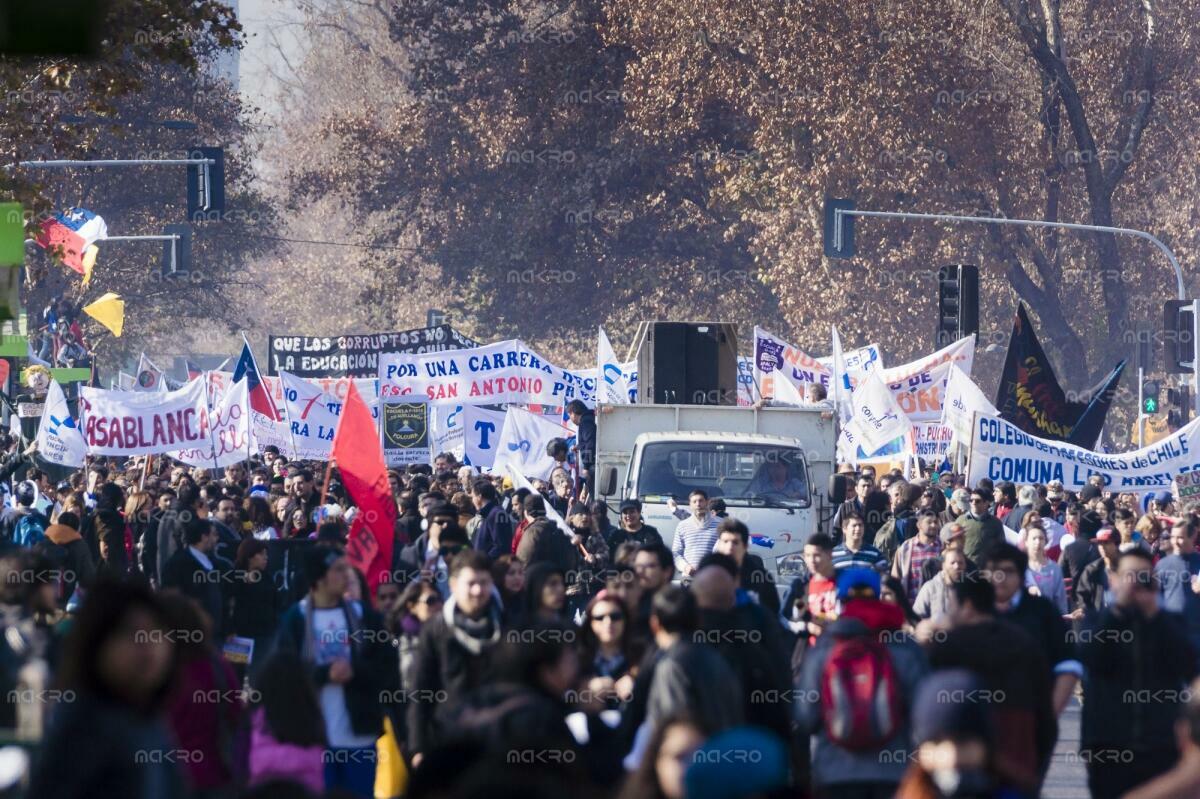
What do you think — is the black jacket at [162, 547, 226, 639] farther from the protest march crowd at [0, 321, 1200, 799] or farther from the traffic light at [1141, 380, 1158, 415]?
the traffic light at [1141, 380, 1158, 415]

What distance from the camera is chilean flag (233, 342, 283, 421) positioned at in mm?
26594

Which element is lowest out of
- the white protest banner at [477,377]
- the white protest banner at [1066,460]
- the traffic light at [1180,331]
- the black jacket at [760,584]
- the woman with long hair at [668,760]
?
the woman with long hair at [668,760]

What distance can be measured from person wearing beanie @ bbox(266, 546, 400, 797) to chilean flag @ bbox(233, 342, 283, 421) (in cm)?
1782

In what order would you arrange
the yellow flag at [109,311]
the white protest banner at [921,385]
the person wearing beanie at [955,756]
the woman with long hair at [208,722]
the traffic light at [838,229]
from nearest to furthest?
the person wearing beanie at [955,756]
the woman with long hair at [208,722]
the white protest banner at [921,385]
the yellow flag at [109,311]
the traffic light at [838,229]

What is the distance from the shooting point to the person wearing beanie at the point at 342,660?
854 centimetres

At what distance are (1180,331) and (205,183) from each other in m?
13.6

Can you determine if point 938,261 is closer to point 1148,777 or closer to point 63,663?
point 1148,777

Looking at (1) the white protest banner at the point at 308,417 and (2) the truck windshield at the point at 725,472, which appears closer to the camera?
(2) the truck windshield at the point at 725,472

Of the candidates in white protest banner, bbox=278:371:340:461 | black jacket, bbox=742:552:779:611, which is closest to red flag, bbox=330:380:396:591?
black jacket, bbox=742:552:779:611

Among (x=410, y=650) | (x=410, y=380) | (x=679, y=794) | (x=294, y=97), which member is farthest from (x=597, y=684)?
(x=294, y=97)

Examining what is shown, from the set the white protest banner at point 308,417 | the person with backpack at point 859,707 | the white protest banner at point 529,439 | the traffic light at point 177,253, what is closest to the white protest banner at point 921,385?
the white protest banner at point 529,439

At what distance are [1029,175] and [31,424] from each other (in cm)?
2584

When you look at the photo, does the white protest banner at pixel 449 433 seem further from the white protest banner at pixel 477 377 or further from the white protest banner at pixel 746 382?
the white protest banner at pixel 746 382

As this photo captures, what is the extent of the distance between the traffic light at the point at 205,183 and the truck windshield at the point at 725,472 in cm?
1091
